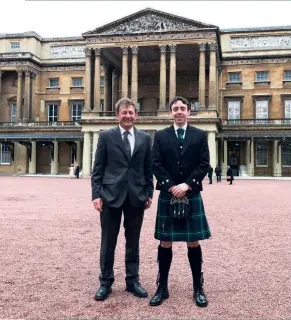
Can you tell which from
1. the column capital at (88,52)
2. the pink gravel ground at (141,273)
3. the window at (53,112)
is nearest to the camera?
the pink gravel ground at (141,273)

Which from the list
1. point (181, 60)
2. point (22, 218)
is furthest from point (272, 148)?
point (22, 218)

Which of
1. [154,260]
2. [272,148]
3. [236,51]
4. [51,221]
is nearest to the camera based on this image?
[154,260]

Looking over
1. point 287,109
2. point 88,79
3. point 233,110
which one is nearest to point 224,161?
point 233,110

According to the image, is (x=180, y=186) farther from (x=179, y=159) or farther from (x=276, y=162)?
(x=276, y=162)

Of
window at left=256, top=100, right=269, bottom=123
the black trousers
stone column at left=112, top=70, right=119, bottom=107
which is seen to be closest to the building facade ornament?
stone column at left=112, top=70, right=119, bottom=107

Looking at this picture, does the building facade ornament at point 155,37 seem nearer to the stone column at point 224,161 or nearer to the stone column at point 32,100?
the stone column at point 224,161

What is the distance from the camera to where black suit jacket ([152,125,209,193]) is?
483 centimetres

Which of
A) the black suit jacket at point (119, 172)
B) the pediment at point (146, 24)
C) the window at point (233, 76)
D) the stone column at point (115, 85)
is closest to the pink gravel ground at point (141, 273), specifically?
the black suit jacket at point (119, 172)

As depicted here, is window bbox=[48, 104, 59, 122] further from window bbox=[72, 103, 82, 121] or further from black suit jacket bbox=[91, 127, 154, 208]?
black suit jacket bbox=[91, 127, 154, 208]

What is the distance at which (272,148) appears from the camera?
4525cm

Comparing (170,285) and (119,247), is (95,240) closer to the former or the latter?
(119,247)

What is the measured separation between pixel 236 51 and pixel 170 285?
47757 mm

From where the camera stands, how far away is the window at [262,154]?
45.6 m

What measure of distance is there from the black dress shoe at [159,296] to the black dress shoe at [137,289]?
0.20 metres
